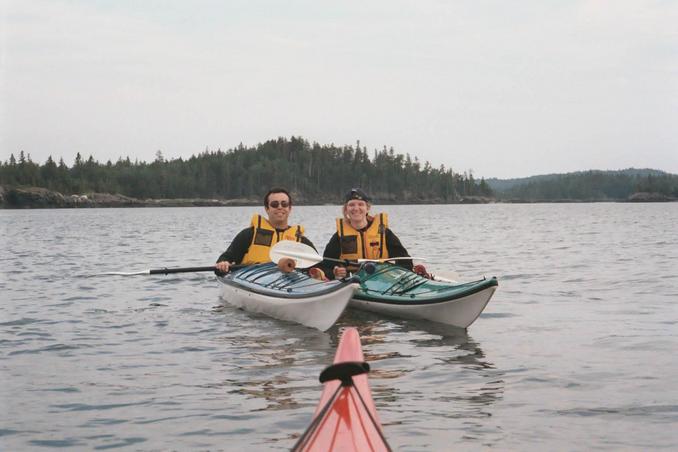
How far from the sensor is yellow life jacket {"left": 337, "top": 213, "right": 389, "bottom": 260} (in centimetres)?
1157

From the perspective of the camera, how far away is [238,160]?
17175 centimetres

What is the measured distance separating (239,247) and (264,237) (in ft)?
1.57

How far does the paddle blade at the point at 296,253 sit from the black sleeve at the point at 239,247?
119 cm

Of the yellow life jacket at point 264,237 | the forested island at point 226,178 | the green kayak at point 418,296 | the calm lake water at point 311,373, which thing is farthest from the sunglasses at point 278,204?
the forested island at point 226,178

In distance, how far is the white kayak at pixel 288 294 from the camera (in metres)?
9.45

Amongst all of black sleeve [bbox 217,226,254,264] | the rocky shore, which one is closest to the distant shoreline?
the rocky shore

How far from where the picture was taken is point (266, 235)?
1194 centimetres

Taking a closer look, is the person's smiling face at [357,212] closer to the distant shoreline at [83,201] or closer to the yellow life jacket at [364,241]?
the yellow life jacket at [364,241]

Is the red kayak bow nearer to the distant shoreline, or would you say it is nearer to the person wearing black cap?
the person wearing black cap

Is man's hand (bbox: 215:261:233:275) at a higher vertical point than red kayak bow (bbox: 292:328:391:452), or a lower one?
higher

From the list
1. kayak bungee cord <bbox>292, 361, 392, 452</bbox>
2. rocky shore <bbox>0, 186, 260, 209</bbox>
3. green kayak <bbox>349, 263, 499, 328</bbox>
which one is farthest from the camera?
rocky shore <bbox>0, 186, 260, 209</bbox>

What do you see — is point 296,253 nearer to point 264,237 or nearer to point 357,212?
point 357,212

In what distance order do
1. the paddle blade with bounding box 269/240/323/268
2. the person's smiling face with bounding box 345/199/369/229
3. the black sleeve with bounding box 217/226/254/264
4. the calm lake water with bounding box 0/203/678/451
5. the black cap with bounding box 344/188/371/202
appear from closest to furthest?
the calm lake water with bounding box 0/203/678/451
the paddle blade with bounding box 269/240/323/268
the person's smiling face with bounding box 345/199/369/229
the black cap with bounding box 344/188/371/202
the black sleeve with bounding box 217/226/254/264

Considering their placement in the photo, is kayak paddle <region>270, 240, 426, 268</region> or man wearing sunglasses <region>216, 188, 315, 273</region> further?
man wearing sunglasses <region>216, 188, 315, 273</region>
